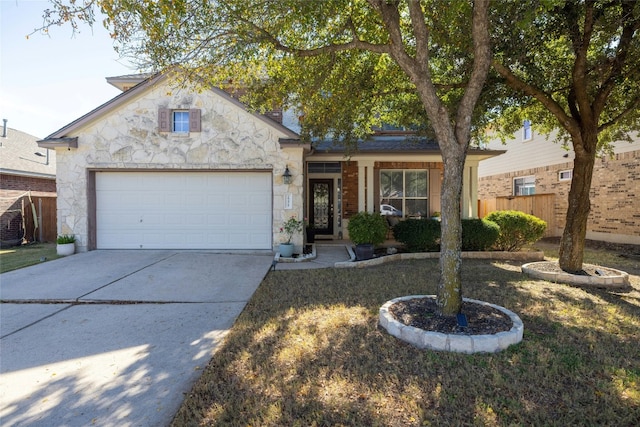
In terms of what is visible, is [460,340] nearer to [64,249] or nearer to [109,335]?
[109,335]

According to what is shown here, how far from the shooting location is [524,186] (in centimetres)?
1634

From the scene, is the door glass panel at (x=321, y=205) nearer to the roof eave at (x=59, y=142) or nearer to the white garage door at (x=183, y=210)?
the white garage door at (x=183, y=210)

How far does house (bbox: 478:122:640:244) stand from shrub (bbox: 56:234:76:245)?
14771 millimetres

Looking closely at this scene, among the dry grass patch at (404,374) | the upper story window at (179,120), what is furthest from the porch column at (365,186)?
the dry grass patch at (404,374)

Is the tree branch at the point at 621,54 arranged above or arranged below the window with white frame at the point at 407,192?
above

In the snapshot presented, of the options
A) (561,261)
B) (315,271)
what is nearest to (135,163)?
(315,271)

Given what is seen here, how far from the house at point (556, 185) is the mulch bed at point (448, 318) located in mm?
8820

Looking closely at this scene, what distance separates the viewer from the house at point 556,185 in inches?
445

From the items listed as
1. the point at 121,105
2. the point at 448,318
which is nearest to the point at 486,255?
the point at 448,318

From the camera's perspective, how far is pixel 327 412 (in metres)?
2.58

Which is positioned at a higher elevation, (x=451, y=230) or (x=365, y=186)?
(x=365, y=186)

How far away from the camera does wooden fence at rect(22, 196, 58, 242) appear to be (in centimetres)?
1237

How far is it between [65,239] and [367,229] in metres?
8.19

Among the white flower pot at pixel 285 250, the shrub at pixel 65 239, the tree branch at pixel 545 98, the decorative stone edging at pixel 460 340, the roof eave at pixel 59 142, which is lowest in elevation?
the decorative stone edging at pixel 460 340
